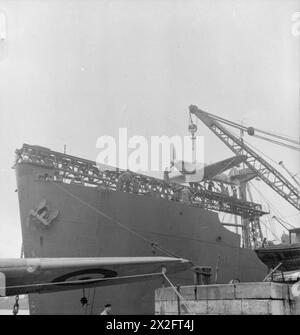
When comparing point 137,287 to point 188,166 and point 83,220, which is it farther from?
point 188,166

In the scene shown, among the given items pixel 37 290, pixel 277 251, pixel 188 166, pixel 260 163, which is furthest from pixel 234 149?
pixel 37 290

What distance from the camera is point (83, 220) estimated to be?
50.6 ft

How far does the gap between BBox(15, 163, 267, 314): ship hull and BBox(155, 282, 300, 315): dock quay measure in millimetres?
5925

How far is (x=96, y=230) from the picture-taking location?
1553cm

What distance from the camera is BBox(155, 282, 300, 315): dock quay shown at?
305 inches

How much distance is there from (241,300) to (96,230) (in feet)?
27.5

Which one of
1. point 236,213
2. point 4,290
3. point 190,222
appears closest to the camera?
point 4,290

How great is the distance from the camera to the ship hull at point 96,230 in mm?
15039

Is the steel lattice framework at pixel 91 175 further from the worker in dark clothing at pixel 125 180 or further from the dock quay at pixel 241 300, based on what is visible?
the dock quay at pixel 241 300

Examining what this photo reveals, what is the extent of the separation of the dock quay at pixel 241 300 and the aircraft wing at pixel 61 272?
1108mm
